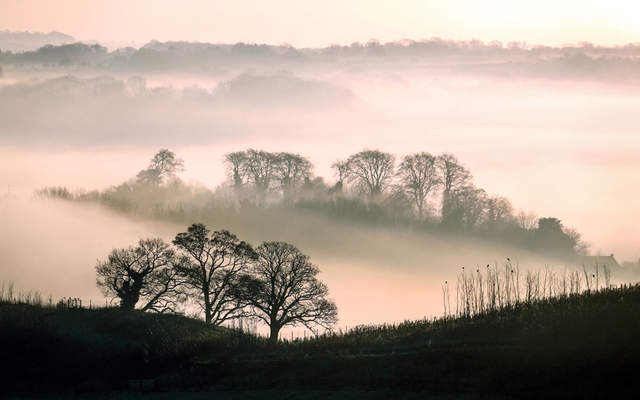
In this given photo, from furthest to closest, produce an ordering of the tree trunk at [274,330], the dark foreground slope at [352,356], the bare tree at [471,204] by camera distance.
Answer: the bare tree at [471,204]
the tree trunk at [274,330]
the dark foreground slope at [352,356]

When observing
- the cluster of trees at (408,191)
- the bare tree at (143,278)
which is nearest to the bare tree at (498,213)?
the cluster of trees at (408,191)

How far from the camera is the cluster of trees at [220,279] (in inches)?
4331

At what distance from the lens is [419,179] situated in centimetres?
14462

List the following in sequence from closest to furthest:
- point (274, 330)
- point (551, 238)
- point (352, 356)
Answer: point (352, 356)
point (274, 330)
point (551, 238)

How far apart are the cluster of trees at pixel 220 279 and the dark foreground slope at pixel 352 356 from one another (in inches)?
256

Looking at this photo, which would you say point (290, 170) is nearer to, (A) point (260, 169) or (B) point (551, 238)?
(A) point (260, 169)

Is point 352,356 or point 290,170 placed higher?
point 290,170

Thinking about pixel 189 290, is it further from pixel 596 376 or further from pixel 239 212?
pixel 596 376

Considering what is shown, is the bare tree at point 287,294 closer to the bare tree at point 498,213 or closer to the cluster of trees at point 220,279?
the cluster of trees at point 220,279

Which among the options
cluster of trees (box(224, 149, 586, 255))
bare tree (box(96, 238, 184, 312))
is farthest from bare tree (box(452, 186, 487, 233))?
bare tree (box(96, 238, 184, 312))

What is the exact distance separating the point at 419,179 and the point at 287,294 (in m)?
43.2

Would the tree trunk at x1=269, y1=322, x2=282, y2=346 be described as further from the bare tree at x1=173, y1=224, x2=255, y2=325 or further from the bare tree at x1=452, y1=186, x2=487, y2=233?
the bare tree at x1=452, y1=186, x2=487, y2=233

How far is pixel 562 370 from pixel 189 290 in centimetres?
6182

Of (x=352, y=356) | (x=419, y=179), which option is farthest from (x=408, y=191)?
(x=352, y=356)
